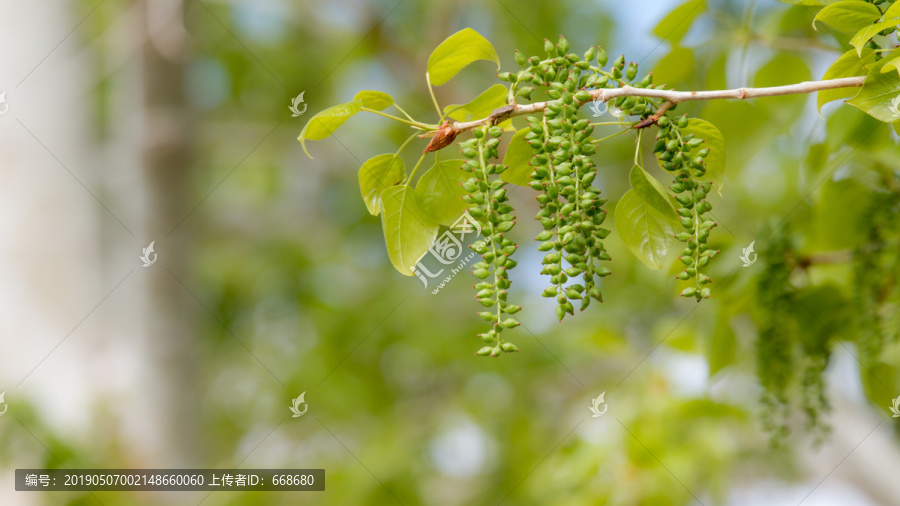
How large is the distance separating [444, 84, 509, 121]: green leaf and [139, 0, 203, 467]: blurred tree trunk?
1.50 m

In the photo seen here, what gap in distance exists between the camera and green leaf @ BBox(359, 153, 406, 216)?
2.11 feet

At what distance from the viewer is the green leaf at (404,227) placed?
0.64 m

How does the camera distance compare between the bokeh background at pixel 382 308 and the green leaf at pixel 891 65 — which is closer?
the green leaf at pixel 891 65

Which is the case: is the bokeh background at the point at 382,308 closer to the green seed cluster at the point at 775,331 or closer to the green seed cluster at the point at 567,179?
the green seed cluster at the point at 775,331

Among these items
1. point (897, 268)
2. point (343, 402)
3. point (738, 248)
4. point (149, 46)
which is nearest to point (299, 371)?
point (343, 402)

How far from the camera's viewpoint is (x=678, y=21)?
87 centimetres

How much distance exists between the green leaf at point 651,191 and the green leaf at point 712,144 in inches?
2.5
